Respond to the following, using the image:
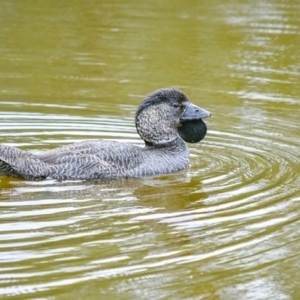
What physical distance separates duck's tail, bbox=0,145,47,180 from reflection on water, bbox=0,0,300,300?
124mm

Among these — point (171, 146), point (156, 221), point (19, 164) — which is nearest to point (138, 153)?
point (171, 146)

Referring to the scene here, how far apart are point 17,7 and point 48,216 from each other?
496 inches

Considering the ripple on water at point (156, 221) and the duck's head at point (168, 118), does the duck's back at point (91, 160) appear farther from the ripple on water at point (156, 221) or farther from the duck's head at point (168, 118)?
the duck's head at point (168, 118)

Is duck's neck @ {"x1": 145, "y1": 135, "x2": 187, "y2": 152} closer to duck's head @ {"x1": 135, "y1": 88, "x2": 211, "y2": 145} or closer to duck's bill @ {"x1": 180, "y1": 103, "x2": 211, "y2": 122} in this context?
duck's head @ {"x1": 135, "y1": 88, "x2": 211, "y2": 145}

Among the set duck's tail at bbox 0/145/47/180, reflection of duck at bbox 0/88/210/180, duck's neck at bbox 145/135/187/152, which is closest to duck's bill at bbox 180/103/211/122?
reflection of duck at bbox 0/88/210/180

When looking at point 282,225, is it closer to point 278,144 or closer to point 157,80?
point 278,144

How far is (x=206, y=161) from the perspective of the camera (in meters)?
12.3

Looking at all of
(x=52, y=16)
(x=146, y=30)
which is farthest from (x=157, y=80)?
(x=52, y=16)

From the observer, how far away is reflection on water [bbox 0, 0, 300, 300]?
329 inches

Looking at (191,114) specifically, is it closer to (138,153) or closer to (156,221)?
(138,153)

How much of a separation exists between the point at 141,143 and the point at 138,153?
143cm

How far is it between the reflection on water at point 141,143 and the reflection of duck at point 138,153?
168mm

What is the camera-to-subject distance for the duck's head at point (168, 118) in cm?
1195

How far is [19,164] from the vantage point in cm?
1105
